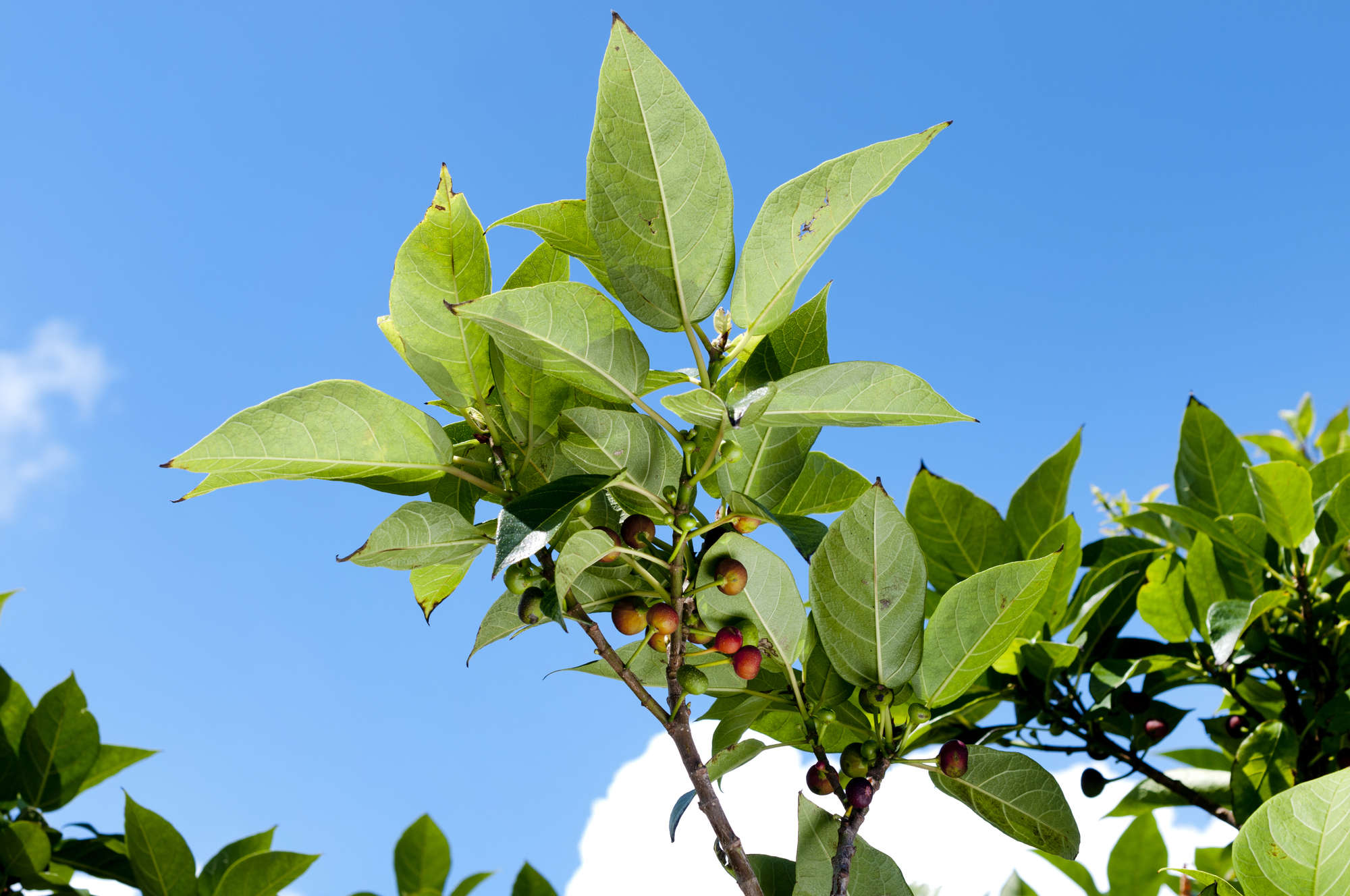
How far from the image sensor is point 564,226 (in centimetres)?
104

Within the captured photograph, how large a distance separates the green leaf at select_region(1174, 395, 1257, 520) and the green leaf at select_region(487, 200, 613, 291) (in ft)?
4.70

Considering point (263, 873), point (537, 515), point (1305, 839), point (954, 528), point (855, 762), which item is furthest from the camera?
point (954, 528)

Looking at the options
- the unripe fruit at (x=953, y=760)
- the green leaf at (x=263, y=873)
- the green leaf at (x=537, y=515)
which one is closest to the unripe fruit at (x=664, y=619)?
the green leaf at (x=537, y=515)

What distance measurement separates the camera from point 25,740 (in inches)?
63.3

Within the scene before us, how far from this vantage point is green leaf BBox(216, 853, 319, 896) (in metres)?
1.42

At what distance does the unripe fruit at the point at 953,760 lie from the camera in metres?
1.10

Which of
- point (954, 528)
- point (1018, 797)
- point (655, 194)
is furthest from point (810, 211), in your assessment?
point (954, 528)

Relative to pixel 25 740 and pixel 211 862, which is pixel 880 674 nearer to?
pixel 211 862

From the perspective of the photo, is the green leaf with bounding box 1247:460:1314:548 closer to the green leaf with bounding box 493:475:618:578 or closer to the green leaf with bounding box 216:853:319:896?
the green leaf with bounding box 493:475:618:578

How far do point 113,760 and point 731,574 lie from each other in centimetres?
141

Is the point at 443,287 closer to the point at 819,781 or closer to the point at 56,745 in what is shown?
the point at 819,781

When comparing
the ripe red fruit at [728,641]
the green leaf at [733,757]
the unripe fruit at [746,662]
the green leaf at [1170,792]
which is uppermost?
the ripe red fruit at [728,641]

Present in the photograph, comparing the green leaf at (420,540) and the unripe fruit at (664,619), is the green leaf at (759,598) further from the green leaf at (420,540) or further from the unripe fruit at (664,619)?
the green leaf at (420,540)

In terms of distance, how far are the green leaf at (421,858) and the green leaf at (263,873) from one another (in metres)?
0.29
